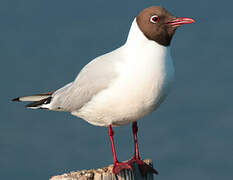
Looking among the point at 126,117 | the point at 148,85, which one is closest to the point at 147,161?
the point at 126,117

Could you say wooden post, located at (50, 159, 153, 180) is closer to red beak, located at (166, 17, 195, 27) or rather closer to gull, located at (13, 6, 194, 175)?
gull, located at (13, 6, 194, 175)

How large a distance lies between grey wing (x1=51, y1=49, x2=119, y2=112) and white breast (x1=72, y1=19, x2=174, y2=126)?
109mm

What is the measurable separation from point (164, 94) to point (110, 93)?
84 centimetres

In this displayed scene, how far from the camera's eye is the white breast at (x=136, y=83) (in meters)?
7.00

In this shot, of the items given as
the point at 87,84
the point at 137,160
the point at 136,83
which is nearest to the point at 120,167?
the point at 137,160

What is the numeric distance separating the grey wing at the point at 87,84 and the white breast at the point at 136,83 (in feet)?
0.36

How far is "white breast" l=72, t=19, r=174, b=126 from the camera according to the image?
7004mm

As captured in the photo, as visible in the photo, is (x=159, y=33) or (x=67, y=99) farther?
(x=67, y=99)

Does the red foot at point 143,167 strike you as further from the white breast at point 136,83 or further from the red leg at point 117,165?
the white breast at point 136,83

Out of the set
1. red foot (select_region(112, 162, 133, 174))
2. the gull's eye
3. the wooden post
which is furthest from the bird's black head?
the wooden post

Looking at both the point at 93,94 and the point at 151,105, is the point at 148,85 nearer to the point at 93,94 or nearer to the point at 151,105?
the point at 151,105

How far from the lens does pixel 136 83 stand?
6973 millimetres

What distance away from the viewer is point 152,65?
7.12m

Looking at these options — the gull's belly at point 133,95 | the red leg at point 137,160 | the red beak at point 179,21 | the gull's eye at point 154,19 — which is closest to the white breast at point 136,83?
the gull's belly at point 133,95
